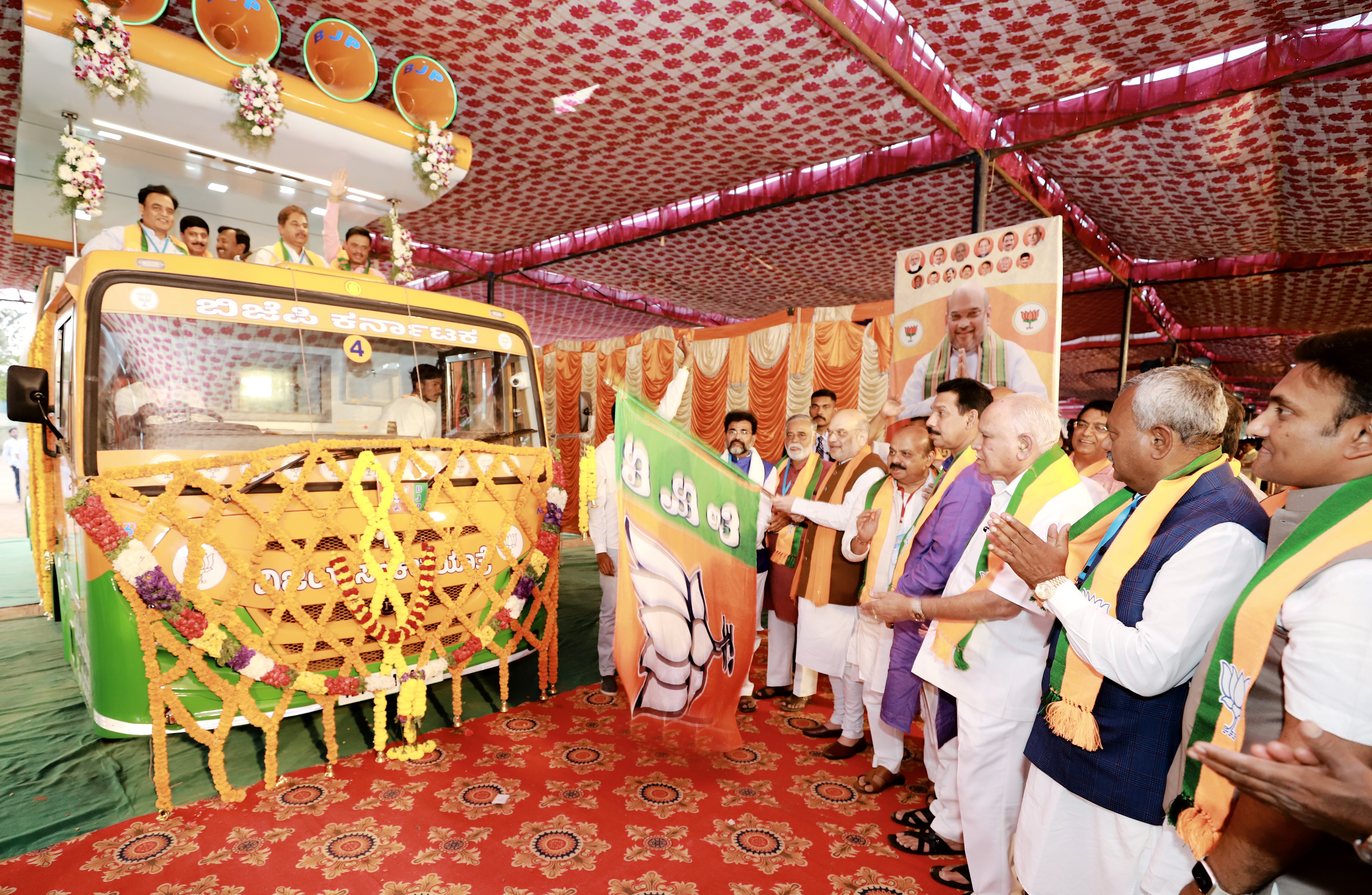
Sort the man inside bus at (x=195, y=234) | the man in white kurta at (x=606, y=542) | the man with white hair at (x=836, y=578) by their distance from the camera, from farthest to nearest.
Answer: the man inside bus at (x=195, y=234) → the man in white kurta at (x=606, y=542) → the man with white hair at (x=836, y=578)

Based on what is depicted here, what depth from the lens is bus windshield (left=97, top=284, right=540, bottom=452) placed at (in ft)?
9.29

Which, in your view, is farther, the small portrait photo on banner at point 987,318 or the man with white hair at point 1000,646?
the small portrait photo on banner at point 987,318

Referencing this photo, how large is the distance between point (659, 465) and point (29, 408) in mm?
2767

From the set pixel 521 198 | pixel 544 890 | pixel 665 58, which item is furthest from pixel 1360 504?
pixel 521 198

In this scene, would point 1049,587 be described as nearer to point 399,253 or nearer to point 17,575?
point 399,253

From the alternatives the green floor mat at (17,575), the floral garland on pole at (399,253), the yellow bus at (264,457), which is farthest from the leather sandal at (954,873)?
the green floor mat at (17,575)

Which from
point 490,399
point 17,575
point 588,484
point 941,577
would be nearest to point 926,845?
point 941,577

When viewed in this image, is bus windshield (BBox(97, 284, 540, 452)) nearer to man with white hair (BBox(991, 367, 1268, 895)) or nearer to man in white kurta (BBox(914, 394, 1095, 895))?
man in white kurta (BBox(914, 394, 1095, 895))

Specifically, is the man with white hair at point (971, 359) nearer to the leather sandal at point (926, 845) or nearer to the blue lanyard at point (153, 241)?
the leather sandal at point (926, 845)

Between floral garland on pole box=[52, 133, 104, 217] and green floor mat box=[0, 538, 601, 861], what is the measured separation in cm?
294

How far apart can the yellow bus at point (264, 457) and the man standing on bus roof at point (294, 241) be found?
118cm

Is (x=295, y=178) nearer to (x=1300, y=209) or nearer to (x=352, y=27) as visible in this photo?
(x=352, y=27)

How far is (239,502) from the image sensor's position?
8.93 ft

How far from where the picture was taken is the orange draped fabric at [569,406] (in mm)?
11133
